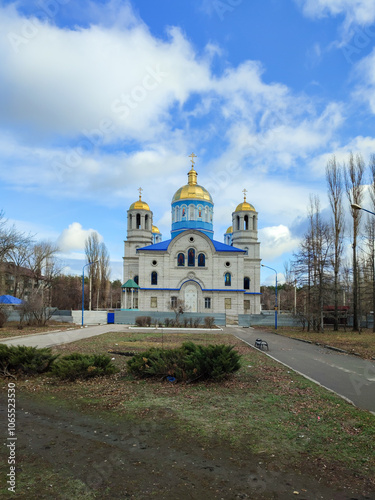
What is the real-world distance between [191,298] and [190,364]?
37720mm

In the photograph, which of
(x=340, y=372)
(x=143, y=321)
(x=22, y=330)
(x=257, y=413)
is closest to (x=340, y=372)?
(x=340, y=372)

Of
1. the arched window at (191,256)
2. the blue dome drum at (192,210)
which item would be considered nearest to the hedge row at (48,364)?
the arched window at (191,256)

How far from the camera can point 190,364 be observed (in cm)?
920

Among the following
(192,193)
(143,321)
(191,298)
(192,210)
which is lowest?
(143,321)

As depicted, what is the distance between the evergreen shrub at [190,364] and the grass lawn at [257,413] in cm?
26

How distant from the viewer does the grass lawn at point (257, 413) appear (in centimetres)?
496

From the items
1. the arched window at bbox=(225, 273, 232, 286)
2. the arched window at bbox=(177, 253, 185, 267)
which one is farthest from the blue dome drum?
the arched window at bbox=(225, 273, 232, 286)

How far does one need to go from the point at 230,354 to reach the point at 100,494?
581 cm

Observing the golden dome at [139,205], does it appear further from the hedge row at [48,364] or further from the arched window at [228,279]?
the hedge row at [48,364]

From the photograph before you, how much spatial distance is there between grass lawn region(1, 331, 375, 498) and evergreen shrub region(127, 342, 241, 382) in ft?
0.86

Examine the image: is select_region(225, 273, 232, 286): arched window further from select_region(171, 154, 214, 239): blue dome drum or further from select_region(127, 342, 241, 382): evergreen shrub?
select_region(127, 342, 241, 382): evergreen shrub

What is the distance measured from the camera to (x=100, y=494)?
3.99 metres

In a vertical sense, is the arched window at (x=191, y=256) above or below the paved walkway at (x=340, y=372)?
above

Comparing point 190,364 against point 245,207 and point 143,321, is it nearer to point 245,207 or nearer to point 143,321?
point 143,321
